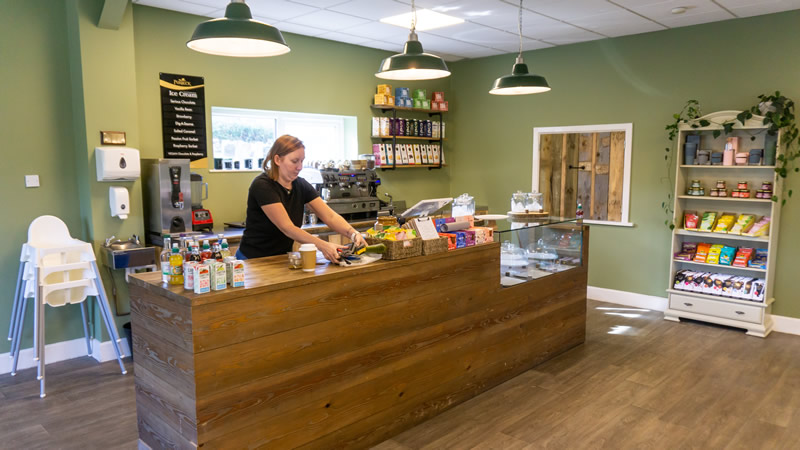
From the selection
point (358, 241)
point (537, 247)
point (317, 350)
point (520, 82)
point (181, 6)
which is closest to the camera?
point (317, 350)

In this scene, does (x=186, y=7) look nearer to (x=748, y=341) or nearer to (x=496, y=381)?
(x=496, y=381)

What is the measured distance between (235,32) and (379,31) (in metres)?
3.19

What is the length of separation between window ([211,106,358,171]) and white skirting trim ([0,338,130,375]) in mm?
1767

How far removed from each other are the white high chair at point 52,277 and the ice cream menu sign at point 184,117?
1.10m

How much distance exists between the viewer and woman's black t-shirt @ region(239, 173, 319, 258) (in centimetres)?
297

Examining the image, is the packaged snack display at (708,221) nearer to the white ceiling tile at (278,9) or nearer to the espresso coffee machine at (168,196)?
the white ceiling tile at (278,9)

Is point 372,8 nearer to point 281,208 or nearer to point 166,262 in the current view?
point 281,208

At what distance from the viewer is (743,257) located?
191 inches

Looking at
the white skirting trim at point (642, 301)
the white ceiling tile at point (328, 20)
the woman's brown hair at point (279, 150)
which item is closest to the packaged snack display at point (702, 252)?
the white skirting trim at point (642, 301)

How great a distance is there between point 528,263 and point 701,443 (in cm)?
152

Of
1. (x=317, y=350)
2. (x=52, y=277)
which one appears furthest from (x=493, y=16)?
(x=52, y=277)

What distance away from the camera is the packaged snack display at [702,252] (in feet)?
16.6

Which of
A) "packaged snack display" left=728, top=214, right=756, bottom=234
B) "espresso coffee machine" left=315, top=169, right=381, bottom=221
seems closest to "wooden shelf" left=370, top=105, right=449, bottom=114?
"espresso coffee machine" left=315, top=169, right=381, bottom=221

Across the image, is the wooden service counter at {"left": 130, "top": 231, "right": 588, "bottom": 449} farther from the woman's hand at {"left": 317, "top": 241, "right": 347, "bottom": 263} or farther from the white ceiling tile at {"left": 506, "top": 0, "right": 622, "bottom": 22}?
the white ceiling tile at {"left": 506, "top": 0, "right": 622, "bottom": 22}
